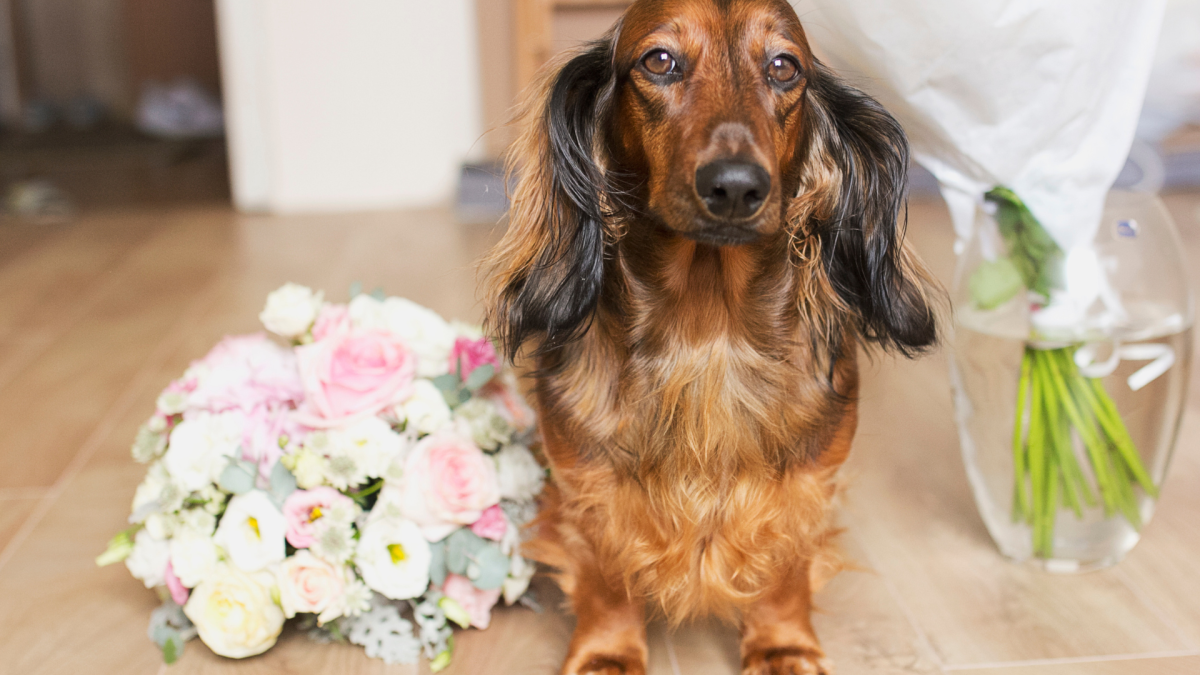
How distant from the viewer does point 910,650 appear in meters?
1.43

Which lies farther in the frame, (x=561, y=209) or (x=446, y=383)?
(x=446, y=383)

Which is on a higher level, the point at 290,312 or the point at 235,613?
the point at 290,312

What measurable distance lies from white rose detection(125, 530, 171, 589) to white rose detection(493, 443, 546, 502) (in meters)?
0.48

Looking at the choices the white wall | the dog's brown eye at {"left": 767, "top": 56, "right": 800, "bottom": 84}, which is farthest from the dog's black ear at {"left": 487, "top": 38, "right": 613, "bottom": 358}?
the white wall

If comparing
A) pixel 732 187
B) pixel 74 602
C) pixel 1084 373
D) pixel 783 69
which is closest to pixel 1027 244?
pixel 1084 373

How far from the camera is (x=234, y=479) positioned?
1.42 meters

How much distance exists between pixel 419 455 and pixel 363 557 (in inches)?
6.2

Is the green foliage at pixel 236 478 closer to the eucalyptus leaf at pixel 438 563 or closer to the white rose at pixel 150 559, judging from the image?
the white rose at pixel 150 559

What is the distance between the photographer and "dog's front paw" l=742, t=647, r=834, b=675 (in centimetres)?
134

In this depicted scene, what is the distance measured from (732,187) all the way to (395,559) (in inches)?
29.0

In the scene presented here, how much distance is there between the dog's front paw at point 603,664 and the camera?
133 centimetres

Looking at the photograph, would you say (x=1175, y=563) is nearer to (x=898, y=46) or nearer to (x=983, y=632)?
(x=983, y=632)

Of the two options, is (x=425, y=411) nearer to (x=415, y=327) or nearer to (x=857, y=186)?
(x=415, y=327)

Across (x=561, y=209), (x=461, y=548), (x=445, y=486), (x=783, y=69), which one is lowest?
(x=461, y=548)
